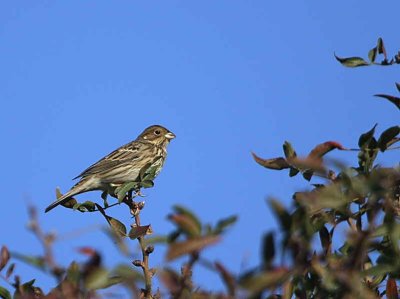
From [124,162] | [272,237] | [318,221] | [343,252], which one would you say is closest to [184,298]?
[272,237]

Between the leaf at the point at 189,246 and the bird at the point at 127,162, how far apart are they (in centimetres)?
910

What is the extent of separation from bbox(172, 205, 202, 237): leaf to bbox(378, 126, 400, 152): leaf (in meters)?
1.65

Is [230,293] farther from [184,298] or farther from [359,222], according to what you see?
[359,222]

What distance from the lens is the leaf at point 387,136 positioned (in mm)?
3046

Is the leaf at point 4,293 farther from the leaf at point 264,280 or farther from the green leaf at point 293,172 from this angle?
the leaf at point 264,280

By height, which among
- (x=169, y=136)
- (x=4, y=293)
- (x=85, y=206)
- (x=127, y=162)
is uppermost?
(x=169, y=136)

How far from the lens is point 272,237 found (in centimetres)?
142

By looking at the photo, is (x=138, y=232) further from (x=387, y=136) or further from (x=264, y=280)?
(x=264, y=280)

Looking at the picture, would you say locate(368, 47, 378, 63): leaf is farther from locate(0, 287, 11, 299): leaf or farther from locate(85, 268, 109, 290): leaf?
locate(85, 268, 109, 290): leaf

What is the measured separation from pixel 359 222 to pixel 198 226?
4.42ft

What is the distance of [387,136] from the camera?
307 centimetres

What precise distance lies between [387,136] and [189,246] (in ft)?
5.64

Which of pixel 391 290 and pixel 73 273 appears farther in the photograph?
pixel 391 290

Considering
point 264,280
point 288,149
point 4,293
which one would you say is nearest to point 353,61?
point 288,149
